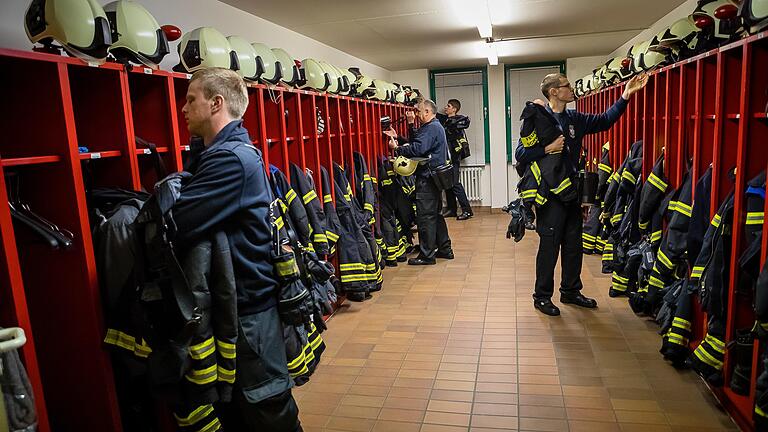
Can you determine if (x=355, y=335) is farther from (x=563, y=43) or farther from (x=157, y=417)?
(x=563, y=43)

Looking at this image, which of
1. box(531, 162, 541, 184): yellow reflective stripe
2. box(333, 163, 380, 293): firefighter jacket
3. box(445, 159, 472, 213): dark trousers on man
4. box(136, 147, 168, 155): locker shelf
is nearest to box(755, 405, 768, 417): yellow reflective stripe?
box(531, 162, 541, 184): yellow reflective stripe

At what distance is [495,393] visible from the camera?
323 centimetres

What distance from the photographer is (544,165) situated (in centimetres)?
429

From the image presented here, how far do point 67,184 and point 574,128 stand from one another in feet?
11.5

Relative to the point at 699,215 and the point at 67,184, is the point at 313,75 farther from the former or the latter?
the point at 699,215

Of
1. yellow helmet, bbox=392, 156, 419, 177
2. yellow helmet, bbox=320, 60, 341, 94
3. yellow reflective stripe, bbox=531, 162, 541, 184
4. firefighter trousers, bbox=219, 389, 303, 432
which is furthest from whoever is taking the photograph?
yellow helmet, bbox=392, 156, 419, 177

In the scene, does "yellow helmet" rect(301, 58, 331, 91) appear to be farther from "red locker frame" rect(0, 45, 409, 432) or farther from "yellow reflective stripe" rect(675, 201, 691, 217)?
"yellow reflective stripe" rect(675, 201, 691, 217)

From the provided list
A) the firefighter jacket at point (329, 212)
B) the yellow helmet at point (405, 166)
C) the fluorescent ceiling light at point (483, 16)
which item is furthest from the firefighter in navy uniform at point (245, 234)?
the yellow helmet at point (405, 166)

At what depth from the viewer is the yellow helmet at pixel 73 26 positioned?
2.07 metres

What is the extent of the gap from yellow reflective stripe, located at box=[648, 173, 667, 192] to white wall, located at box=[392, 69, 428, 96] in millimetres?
7034

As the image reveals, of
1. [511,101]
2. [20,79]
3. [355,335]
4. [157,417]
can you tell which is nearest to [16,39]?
[20,79]

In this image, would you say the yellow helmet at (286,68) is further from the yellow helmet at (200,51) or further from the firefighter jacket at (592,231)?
the firefighter jacket at (592,231)

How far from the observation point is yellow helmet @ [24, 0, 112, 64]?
2.07 m

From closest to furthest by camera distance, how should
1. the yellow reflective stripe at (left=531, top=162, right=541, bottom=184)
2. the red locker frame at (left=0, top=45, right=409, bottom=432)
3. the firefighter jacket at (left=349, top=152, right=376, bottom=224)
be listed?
the red locker frame at (left=0, top=45, right=409, bottom=432), the yellow reflective stripe at (left=531, top=162, right=541, bottom=184), the firefighter jacket at (left=349, top=152, right=376, bottom=224)
